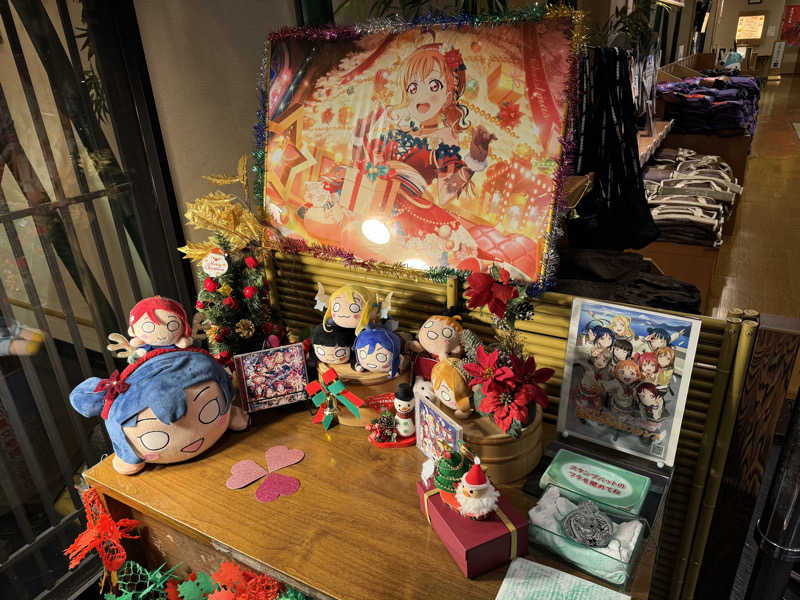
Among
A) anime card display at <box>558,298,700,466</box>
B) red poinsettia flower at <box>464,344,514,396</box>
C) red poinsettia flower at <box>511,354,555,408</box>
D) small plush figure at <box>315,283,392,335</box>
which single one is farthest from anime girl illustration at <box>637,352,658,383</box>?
small plush figure at <box>315,283,392,335</box>

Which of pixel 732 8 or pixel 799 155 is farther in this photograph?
pixel 732 8

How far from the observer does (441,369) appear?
1283mm

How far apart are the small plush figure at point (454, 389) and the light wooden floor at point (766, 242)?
2.24 m

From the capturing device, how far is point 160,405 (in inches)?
49.6

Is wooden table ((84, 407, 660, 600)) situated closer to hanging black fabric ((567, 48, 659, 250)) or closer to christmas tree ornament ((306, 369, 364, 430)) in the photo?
christmas tree ornament ((306, 369, 364, 430))

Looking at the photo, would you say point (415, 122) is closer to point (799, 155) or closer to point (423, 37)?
point (423, 37)

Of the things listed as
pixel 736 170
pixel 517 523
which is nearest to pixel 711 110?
pixel 736 170

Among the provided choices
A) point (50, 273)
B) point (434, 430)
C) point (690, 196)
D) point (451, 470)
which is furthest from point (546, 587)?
point (690, 196)

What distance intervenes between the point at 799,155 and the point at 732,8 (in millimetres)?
6768

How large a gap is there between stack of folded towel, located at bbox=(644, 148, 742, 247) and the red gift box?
2.25m

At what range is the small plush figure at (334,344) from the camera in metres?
1.48

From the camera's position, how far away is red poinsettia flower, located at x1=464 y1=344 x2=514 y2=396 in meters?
1.17

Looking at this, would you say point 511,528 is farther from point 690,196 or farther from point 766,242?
point 766,242

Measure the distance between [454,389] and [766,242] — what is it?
402 centimetres
